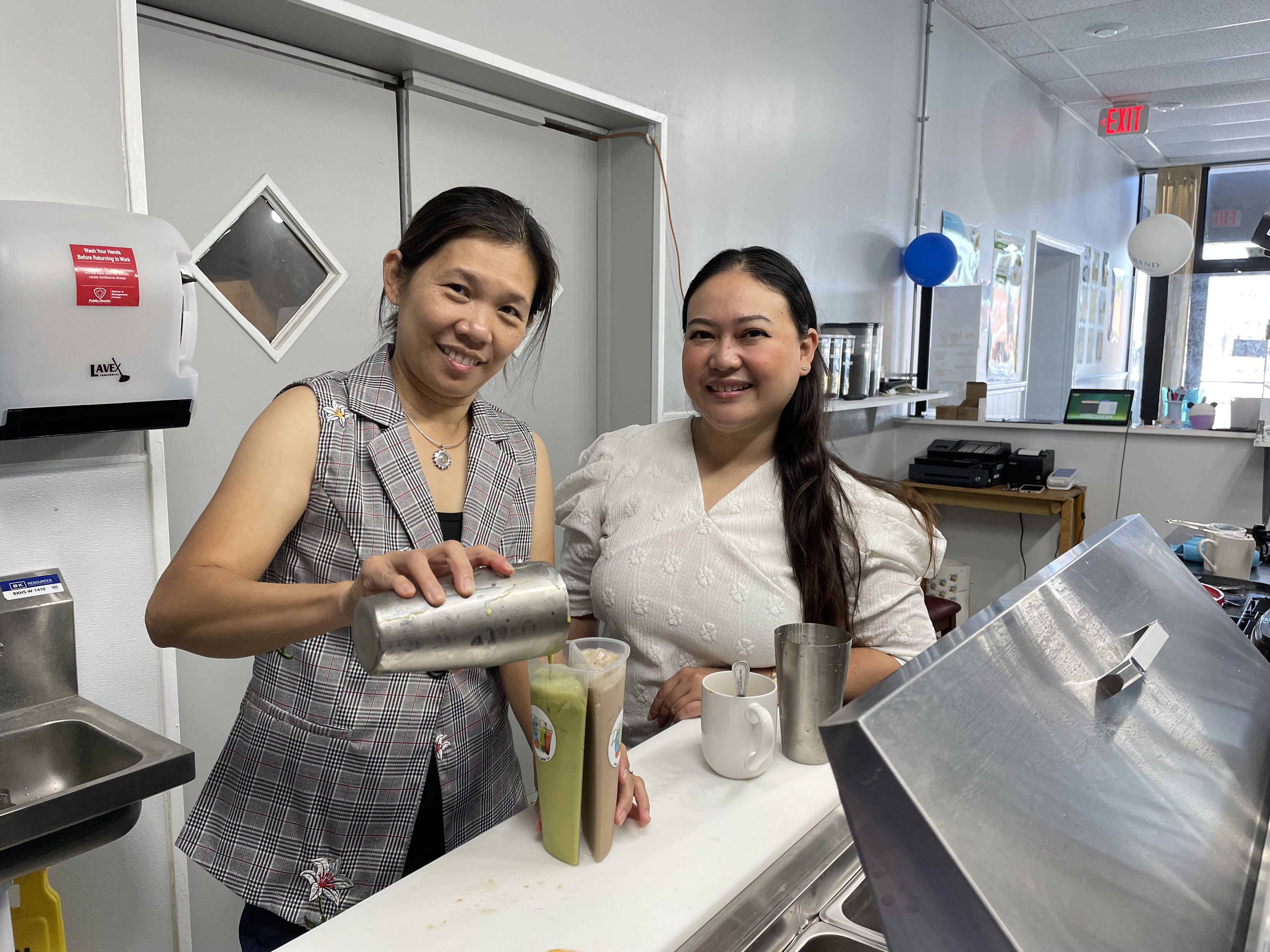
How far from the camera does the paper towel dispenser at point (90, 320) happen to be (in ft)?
3.86

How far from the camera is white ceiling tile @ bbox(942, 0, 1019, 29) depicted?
168 inches

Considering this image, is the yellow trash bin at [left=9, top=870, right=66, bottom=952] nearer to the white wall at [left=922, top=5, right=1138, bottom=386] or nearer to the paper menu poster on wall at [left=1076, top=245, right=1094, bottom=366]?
the white wall at [left=922, top=5, right=1138, bottom=386]

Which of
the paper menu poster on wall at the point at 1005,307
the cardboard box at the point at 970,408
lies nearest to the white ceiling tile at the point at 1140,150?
the paper menu poster on wall at the point at 1005,307

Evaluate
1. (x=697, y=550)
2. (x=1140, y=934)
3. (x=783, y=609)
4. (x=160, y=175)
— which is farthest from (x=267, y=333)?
(x=1140, y=934)

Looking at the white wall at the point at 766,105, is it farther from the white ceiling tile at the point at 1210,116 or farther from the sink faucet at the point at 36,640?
the white ceiling tile at the point at 1210,116

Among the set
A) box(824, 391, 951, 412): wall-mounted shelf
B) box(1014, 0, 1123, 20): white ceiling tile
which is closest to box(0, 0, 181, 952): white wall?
box(824, 391, 951, 412): wall-mounted shelf

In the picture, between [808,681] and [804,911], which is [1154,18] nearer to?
[808,681]

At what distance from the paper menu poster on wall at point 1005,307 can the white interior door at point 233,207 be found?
416cm

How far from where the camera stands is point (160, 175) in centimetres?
169

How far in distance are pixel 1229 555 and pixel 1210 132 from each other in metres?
5.86

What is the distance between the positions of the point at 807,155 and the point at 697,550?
8.67ft

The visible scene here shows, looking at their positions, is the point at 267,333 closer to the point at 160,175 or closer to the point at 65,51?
the point at 160,175

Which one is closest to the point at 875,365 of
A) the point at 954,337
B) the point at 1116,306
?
the point at 954,337

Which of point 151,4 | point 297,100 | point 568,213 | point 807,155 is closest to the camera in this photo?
point 151,4
